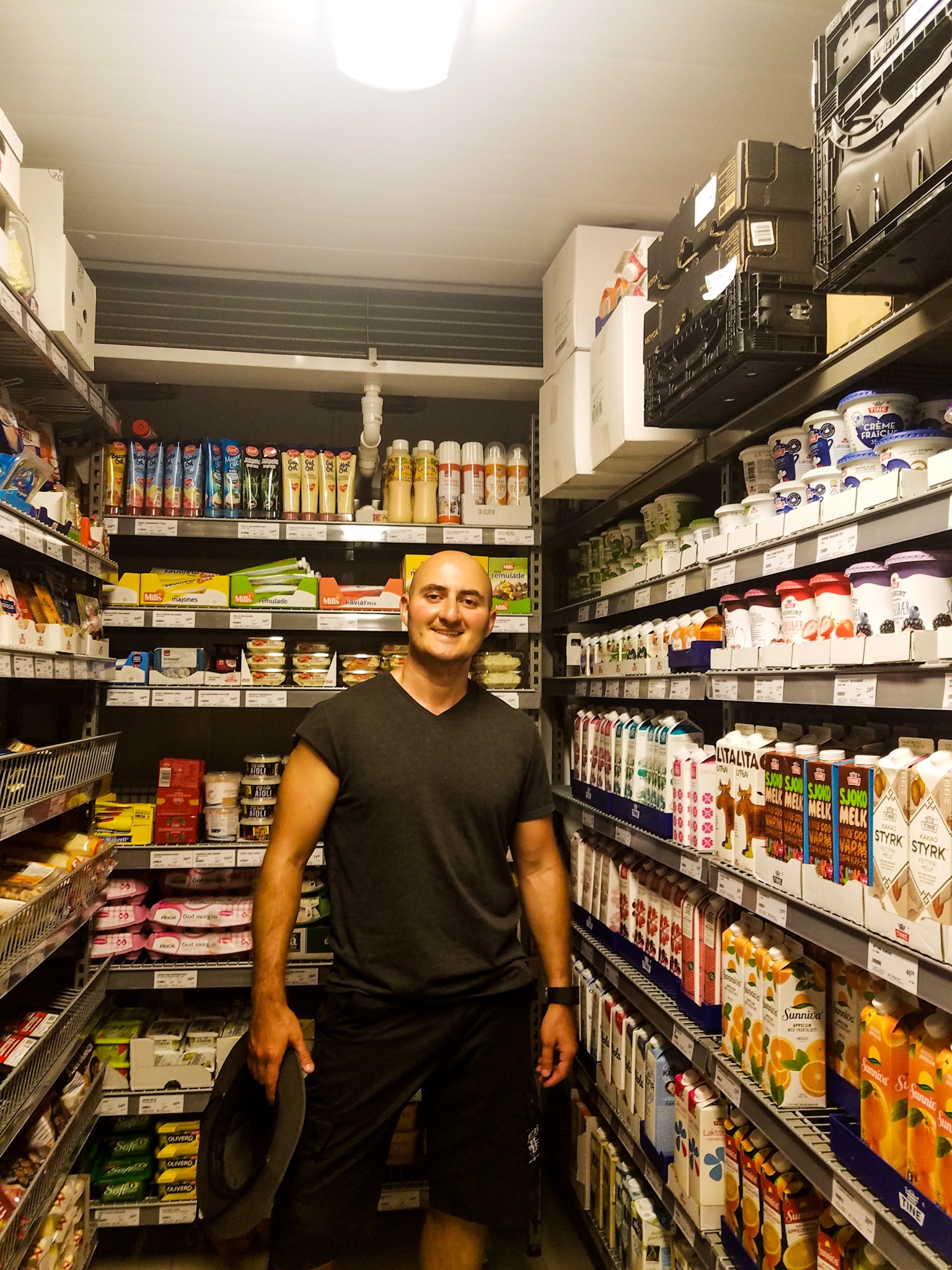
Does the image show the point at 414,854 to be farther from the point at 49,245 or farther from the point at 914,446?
the point at 49,245

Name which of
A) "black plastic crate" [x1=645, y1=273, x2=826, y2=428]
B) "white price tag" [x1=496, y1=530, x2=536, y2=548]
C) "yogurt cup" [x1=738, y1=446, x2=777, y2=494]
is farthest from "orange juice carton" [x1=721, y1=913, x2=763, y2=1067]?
"white price tag" [x1=496, y1=530, x2=536, y2=548]

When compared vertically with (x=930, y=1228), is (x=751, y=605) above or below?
above

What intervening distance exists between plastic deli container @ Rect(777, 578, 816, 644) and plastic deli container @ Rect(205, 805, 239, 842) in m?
2.23

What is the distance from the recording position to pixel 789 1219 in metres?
1.76

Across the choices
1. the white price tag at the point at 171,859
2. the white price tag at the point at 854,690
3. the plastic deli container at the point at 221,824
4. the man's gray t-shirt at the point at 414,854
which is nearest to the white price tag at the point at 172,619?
the plastic deli container at the point at 221,824

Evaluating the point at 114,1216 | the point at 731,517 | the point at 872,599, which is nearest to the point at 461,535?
the point at 731,517

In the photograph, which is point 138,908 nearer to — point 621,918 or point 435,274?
point 621,918

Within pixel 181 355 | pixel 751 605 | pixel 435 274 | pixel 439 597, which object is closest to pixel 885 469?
pixel 751 605

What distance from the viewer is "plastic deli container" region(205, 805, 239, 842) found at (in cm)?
337

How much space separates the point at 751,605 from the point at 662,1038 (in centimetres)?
128

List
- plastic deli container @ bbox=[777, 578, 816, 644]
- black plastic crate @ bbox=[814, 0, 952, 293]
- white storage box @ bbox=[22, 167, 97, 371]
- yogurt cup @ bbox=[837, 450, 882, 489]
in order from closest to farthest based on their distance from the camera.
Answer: black plastic crate @ bbox=[814, 0, 952, 293], yogurt cup @ bbox=[837, 450, 882, 489], plastic deli container @ bbox=[777, 578, 816, 644], white storage box @ bbox=[22, 167, 97, 371]

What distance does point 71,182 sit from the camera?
2.86 metres

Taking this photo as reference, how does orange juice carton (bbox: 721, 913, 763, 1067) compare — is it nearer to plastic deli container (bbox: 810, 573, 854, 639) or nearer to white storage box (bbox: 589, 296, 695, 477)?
plastic deli container (bbox: 810, 573, 854, 639)

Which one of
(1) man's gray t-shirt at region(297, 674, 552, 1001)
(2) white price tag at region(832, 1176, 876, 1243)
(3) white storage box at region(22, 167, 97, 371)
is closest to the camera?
(2) white price tag at region(832, 1176, 876, 1243)
